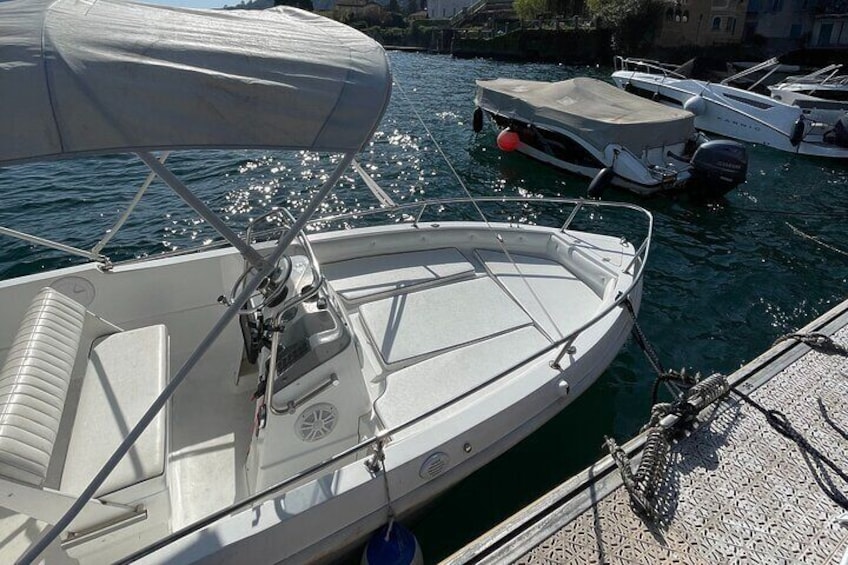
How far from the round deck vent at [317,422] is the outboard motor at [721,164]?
1103 cm

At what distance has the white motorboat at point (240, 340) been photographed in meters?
2.63

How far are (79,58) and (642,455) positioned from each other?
14.5 feet

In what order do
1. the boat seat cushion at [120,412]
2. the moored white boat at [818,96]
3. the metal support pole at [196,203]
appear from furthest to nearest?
the moored white boat at [818,96] < the boat seat cushion at [120,412] < the metal support pole at [196,203]

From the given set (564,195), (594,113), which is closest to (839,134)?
(594,113)

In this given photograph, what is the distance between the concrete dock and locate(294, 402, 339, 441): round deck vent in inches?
49.8

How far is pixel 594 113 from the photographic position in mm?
13141

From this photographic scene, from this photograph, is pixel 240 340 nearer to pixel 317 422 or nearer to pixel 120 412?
Result: pixel 120 412

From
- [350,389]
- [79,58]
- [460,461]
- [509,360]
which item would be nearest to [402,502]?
[460,461]

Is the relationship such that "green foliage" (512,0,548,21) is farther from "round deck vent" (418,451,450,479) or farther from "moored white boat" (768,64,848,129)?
"round deck vent" (418,451,450,479)

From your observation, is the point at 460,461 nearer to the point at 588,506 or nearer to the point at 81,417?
the point at 588,506

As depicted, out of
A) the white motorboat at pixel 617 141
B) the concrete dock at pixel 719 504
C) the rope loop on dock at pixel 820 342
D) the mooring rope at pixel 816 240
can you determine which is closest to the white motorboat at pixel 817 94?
the white motorboat at pixel 617 141

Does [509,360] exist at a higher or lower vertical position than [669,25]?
lower

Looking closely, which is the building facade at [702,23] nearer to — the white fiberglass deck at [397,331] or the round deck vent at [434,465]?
the white fiberglass deck at [397,331]

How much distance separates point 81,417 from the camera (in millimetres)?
3645
